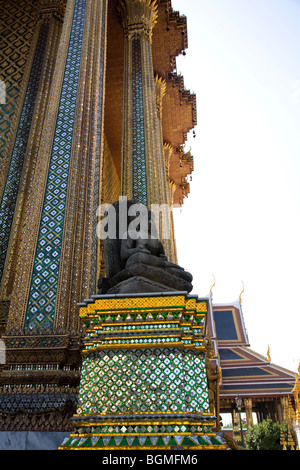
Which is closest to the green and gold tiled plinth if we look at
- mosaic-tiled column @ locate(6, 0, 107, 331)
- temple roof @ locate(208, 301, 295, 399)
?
mosaic-tiled column @ locate(6, 0, 107, 331)

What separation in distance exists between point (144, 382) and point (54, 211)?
102 inches

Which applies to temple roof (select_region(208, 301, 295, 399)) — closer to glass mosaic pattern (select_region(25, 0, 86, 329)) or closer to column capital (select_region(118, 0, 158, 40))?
glass mosaic pattern (select_region(25, 0, 86, 329))

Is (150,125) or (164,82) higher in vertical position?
(164,82)

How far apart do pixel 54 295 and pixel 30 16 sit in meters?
6.69

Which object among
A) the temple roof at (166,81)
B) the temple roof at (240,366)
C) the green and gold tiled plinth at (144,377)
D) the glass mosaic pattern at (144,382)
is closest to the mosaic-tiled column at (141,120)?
the temple roof at (166,81)

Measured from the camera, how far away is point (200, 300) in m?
1.87

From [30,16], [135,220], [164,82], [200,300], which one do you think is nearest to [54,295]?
[135,220]

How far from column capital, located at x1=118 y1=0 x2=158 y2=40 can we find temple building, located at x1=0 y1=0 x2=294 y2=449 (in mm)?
42

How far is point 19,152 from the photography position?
5.84m

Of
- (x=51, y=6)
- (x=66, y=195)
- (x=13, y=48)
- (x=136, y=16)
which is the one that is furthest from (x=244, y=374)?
(x=51, y=6)

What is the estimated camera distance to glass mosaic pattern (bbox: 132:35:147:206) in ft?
21.3

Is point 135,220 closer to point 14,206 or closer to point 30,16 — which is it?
point 14,206

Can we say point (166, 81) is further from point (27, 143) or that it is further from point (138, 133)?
point (27, 143)

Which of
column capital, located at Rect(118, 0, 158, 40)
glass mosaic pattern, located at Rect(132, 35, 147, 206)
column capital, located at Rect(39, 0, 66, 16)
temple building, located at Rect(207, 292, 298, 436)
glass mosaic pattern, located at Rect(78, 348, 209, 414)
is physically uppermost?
column capital, located at Rect(118, 0, 158, 40)
